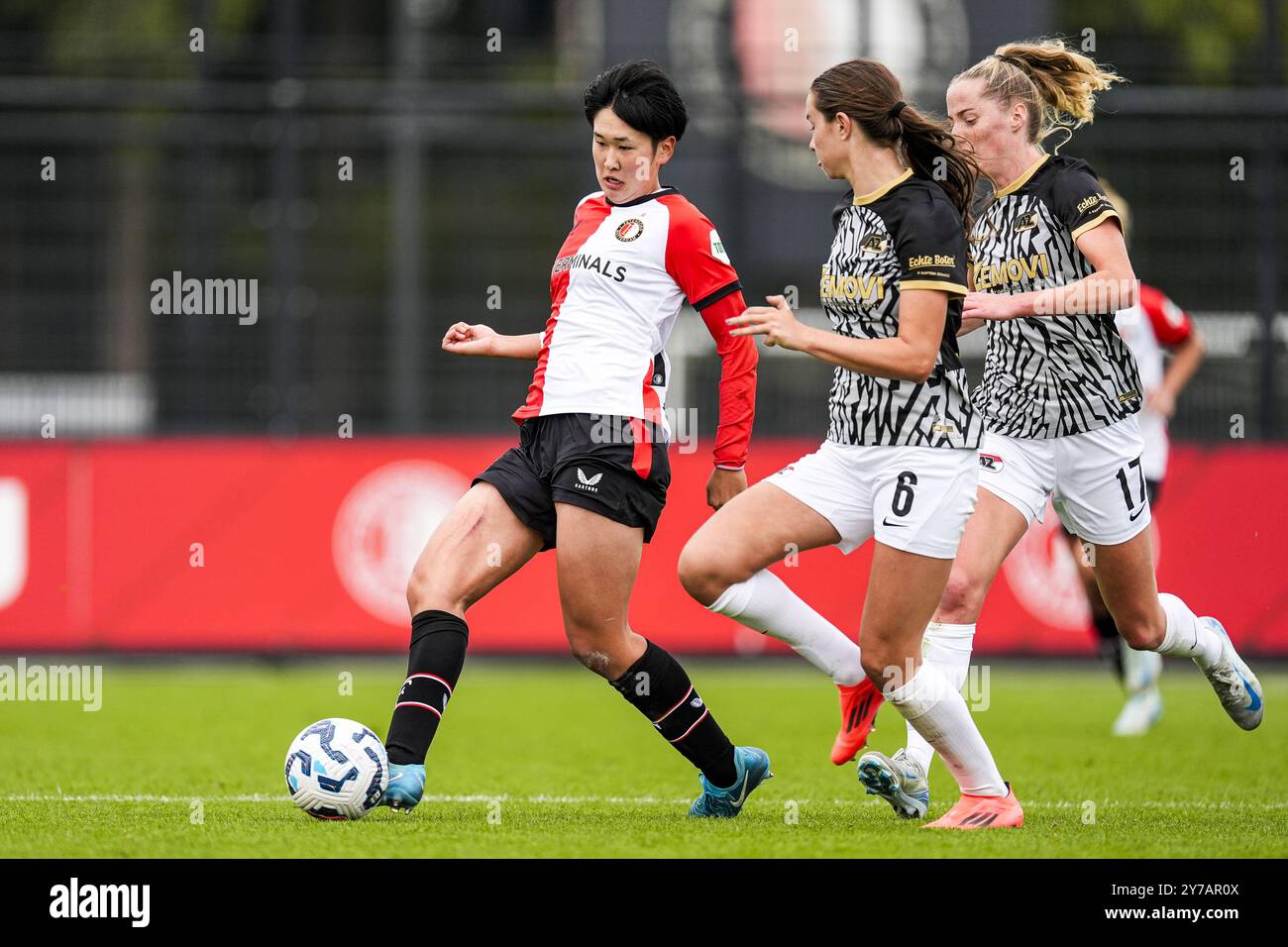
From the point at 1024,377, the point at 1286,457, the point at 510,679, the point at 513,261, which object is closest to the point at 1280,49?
the point at 1286,457

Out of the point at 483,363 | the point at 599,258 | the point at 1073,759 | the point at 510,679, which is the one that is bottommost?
the point at 510,679

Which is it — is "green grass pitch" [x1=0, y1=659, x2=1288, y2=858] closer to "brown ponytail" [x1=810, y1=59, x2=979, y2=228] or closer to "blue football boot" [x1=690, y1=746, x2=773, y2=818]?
"blue football boot" [x1=690, y1=746, x2=773, y2=818]

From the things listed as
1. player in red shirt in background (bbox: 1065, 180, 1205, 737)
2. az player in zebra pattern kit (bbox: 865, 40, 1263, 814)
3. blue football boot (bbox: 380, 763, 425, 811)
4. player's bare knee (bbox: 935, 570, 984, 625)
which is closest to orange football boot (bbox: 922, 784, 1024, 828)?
az player in zebra pattern kit (bbox: 865, 40, 1263, 814)

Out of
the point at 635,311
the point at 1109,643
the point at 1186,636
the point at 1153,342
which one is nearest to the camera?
the point at 635,311

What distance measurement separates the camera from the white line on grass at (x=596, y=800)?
21.4ft

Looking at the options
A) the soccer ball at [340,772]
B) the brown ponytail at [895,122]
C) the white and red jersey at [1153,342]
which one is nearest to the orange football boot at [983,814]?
the soccer ball at [340,772]

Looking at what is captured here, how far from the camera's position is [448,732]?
30.9 feet

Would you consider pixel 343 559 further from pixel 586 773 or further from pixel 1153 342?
pixel 1153 342

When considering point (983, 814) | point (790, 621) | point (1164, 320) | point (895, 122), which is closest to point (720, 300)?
point (895, 122)

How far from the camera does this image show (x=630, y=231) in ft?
19.2

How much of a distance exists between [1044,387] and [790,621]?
1.32 metres

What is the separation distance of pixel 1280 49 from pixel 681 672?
9.61 m
